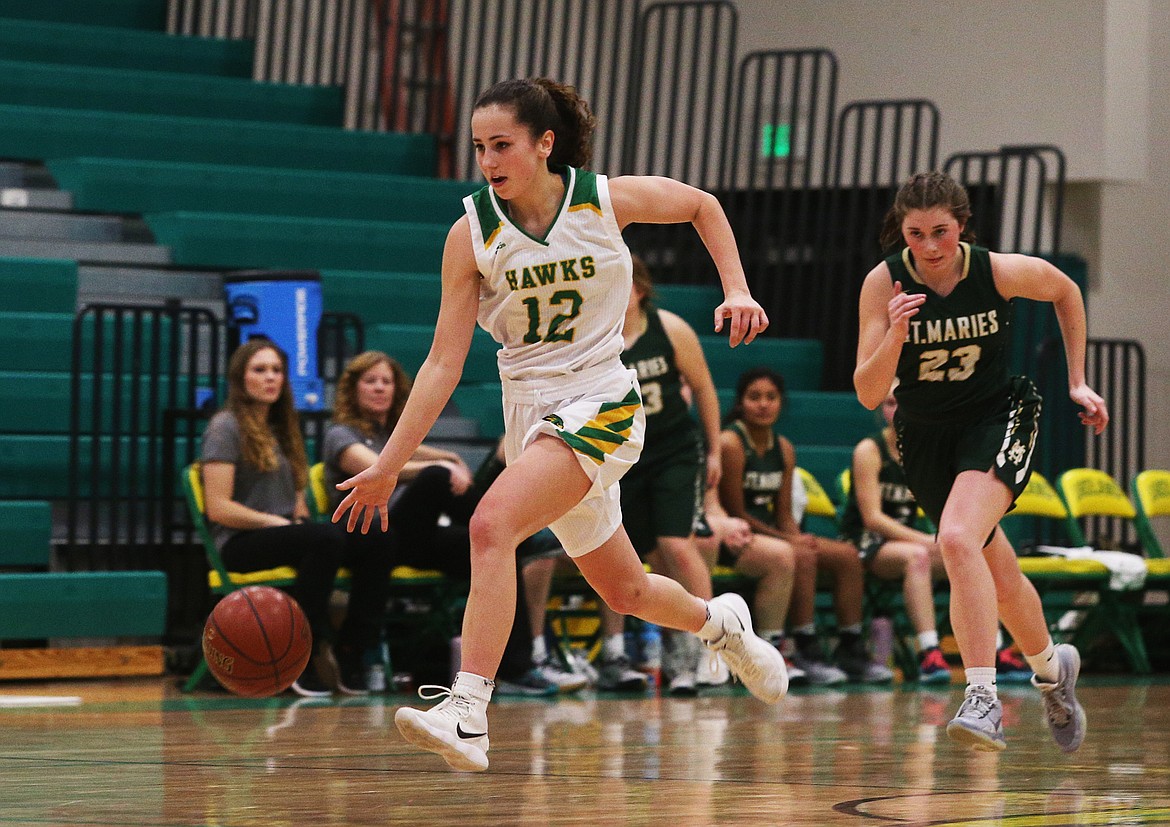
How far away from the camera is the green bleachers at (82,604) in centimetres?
750

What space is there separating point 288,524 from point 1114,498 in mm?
4345

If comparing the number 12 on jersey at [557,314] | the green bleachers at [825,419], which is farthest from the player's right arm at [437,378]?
the green bleachers at [825,419]

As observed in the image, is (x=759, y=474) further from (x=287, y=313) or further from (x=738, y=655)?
(x=738, y=655)

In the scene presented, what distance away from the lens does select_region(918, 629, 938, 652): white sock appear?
8.11m

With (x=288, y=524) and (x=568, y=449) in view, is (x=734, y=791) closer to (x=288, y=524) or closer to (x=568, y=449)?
(x=568, y=449)

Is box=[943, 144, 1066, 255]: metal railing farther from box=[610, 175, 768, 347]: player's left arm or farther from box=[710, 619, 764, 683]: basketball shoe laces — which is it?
box=[610, 175, 768, 347]: player's left arm

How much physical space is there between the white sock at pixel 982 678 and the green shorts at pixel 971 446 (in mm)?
495

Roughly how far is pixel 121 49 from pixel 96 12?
35.2 inches

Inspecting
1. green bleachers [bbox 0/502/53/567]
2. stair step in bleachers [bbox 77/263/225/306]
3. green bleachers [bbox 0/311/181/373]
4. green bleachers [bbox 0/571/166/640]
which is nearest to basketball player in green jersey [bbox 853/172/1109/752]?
green bleachers [bbox 0/571/166/640]

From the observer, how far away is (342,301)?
980 cm

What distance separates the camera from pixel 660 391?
291 inches

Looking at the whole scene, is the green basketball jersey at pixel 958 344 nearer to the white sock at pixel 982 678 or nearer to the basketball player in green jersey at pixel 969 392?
the basketball player in green jersey at pixel 969 392

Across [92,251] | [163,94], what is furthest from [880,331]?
[163,94]

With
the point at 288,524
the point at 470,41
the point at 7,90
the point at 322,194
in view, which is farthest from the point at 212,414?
the point at 470,41
